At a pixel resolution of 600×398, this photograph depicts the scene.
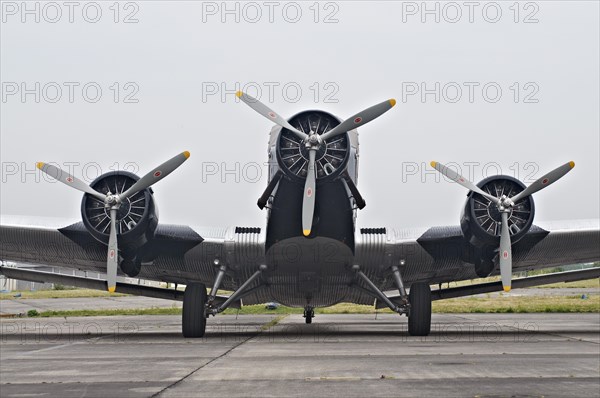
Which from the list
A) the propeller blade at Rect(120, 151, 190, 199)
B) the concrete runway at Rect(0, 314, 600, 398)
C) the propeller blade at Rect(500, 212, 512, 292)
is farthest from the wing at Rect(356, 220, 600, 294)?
the propeller blade at Rect(120, 151, 190, 199)

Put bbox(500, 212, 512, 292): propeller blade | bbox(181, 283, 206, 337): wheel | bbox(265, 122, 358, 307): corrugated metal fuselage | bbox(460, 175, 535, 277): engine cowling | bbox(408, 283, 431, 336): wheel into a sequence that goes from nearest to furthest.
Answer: bbox(265, 122, 358, 307): corrugated metal fuselage < bbox(500, 212, 512, 292): propeller blade < bbox(460, 175, 535, 277): engine cowling < bbox(181, 283, 206, 337): wheel < bbox(408, 283, 431, 336): wheel

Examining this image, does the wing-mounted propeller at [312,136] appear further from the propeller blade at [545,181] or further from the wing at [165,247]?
the propeller blade at [545,181]

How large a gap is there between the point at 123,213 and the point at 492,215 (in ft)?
33.5

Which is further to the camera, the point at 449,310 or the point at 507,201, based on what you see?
the point at 449,310

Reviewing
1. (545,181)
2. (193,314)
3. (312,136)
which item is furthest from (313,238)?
(545,181)

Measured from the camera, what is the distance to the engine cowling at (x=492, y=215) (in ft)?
76.0

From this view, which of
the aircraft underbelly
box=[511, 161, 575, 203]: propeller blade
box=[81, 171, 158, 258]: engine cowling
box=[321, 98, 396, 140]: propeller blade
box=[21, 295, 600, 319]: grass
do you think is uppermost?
box=[321, 98, 396, 140]: propeller blade

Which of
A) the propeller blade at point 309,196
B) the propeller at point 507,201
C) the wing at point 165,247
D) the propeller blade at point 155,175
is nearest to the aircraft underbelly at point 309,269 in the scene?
the wing at point 165,247

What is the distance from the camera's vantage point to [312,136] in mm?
20766

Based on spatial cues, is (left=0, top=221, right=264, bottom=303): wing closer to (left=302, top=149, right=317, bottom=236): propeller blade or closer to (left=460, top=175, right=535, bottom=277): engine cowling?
(left=302, top=149, right=317, bottom=236): propeller blade

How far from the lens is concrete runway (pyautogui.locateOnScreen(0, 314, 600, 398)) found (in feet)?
37.3

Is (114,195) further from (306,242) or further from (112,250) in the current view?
(306,242)

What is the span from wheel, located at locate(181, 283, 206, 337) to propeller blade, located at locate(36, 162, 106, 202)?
4.27m

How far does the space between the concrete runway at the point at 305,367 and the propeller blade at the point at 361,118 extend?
17.3 feet
